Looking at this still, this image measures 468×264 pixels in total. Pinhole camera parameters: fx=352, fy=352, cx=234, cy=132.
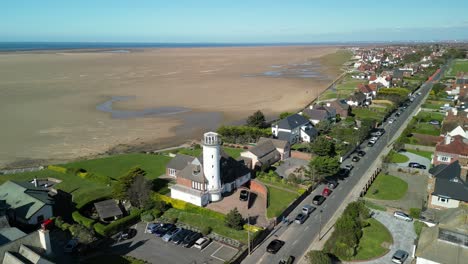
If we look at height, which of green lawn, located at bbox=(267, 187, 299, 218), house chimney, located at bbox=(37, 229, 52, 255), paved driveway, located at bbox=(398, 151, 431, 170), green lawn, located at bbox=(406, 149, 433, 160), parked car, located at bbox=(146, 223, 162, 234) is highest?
house chimney, located at bbox=(37, 229, 52, 255)

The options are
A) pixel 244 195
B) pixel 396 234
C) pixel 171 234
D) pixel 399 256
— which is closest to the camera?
pixel 399 256

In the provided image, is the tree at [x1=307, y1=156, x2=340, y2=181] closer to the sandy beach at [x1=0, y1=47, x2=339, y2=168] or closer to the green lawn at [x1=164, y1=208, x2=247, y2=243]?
the green lawn at [x1=164, y1=208, x2=247, y2=243]

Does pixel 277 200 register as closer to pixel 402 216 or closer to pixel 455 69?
pixel 402 216

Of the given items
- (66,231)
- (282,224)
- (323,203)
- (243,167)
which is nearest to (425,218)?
(323,203)

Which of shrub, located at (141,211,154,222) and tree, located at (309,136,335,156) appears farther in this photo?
tree, located at (309,136,335,156)

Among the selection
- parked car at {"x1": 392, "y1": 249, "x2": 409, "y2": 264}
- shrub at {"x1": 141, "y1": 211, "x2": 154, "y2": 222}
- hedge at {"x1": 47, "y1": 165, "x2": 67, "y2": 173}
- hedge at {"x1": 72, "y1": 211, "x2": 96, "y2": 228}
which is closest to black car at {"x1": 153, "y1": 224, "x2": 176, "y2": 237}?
shrub at {"x1": 141, "y1": 211, "x2": 154, "y2": 222}

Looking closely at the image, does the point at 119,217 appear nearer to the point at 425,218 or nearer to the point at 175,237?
the point at 175,237

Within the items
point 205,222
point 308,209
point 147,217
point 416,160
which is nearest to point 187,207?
point 205,222
